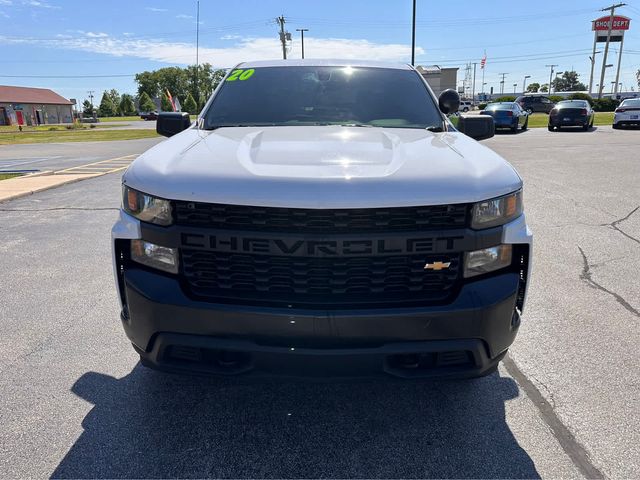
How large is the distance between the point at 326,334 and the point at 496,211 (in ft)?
2.97

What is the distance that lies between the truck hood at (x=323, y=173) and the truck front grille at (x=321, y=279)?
0.25 meters

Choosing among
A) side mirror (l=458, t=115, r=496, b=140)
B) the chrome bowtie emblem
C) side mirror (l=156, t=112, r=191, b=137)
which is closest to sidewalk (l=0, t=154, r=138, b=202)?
side mirror (l=156, t=112, r=191, b=137)

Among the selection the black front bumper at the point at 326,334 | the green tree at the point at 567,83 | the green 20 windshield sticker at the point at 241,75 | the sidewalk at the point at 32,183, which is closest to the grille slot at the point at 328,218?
the black front bumper at the point at 326,334

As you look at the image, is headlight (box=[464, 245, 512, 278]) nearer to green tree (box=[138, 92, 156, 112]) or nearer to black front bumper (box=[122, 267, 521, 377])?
black front bumper (box=[122, 267, 521, 377])

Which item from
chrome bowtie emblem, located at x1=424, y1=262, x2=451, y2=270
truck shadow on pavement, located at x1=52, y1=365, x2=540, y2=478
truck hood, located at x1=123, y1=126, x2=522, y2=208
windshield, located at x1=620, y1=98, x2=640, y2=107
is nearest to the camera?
truck hood, located at x1=123, y1=126, x2=522, y2=208

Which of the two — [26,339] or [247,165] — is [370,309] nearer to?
[247,165]

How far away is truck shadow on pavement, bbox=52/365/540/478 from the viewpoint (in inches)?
87.7

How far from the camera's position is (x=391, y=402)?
107 inches

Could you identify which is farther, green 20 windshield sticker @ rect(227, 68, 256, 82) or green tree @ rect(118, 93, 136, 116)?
green tree @ rect(118, 93, 136, 116)

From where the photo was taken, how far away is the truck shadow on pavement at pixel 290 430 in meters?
2.23

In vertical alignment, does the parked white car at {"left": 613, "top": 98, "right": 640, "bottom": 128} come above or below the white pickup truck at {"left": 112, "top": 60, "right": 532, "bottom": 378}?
above

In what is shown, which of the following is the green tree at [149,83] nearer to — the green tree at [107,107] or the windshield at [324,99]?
the green tree at [107,107]

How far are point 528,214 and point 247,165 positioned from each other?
575 cm

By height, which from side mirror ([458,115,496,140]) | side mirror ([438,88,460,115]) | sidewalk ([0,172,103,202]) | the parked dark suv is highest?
the parked dark suv
